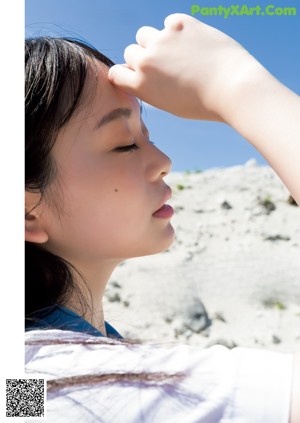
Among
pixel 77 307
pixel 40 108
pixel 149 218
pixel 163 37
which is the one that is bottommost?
pixel 77 307

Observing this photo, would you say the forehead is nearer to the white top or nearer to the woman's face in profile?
the woman's face in profile

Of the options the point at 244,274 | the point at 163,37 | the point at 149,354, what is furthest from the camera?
the point at 244,274

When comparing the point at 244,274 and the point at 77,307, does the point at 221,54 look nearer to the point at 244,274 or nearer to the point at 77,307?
the point at 77,307

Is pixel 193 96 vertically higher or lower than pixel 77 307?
higher

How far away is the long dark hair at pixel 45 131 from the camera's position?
2.70 feet

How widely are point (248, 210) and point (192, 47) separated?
2928 mm

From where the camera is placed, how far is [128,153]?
85cm

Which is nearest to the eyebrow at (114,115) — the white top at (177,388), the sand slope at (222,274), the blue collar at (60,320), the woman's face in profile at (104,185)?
the woman's face in profile at (104,185)

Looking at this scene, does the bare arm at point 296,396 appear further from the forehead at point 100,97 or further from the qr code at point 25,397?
the forehead at point 100,97

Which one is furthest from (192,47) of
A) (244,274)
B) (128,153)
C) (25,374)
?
(244,274)

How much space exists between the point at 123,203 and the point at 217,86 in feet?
0.88

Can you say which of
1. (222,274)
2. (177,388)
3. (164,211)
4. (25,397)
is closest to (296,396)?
(177,388)

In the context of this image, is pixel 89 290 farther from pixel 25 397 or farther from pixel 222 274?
pixel 222 274

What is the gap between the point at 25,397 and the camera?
0.66 metres
